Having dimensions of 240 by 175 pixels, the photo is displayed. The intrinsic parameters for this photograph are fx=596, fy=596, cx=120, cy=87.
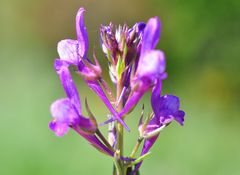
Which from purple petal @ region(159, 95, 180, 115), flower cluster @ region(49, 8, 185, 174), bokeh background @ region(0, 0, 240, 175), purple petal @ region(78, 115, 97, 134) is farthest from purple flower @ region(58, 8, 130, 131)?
bokeh background @ region(0, 0, 240, 175)

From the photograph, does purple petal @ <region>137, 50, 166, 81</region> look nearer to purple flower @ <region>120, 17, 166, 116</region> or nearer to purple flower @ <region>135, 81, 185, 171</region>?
purple flower @ <region>120, 17, 166, 116</region>

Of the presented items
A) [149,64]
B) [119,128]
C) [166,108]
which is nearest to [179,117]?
[166,108]

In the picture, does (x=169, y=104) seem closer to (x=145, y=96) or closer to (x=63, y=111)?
(x=63, y=111)

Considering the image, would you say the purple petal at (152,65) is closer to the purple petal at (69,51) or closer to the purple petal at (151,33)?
the purple petal at (151,33)

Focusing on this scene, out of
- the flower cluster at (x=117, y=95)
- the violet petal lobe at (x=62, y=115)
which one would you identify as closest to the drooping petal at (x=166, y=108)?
the flower cluster at (x=117, y=95)

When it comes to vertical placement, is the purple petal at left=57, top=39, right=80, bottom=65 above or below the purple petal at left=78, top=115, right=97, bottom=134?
above
